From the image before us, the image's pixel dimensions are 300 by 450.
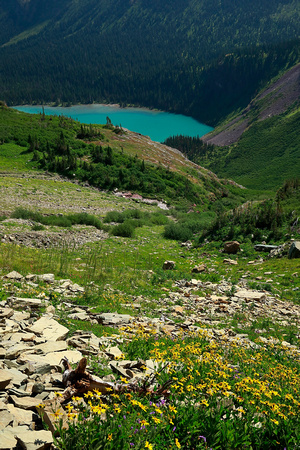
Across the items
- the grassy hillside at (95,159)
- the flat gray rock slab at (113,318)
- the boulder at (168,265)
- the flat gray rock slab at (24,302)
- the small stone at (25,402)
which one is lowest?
the flat gray rock slab at (113,318)

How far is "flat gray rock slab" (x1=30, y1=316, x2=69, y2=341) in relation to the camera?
229 inches

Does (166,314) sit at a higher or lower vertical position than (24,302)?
lower

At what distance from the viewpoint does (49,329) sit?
20.0 feet

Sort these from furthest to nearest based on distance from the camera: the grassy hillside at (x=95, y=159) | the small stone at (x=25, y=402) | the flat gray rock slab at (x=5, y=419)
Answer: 1. the grassy hillside at (x=95, y=159)
2. the small stone at (x=25, y=402)
3. the flat gray rock slab at (x=5, y=419)

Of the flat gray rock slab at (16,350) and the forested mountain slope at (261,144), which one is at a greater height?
the forested mountain slope at (261,144)

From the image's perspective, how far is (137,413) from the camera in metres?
3.77

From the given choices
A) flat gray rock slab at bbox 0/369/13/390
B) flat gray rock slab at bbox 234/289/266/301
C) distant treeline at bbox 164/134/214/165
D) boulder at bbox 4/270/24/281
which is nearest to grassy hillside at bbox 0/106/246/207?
boulder at bbox 4/270/24/281

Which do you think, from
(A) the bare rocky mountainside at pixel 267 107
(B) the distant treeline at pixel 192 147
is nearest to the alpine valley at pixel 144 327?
(B) the distant treeline at pixel 192 147

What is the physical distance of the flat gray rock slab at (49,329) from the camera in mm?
5824

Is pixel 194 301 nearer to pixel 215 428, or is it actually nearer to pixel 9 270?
pixel 9 270

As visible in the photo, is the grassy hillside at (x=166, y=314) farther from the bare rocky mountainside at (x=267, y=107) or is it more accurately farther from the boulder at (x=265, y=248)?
the bare rocky mountainside at (x=267, y=107)

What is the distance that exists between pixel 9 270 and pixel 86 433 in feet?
27.9

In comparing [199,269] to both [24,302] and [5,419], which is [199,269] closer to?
[24,302]

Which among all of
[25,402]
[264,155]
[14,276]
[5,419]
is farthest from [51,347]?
[264,155]
